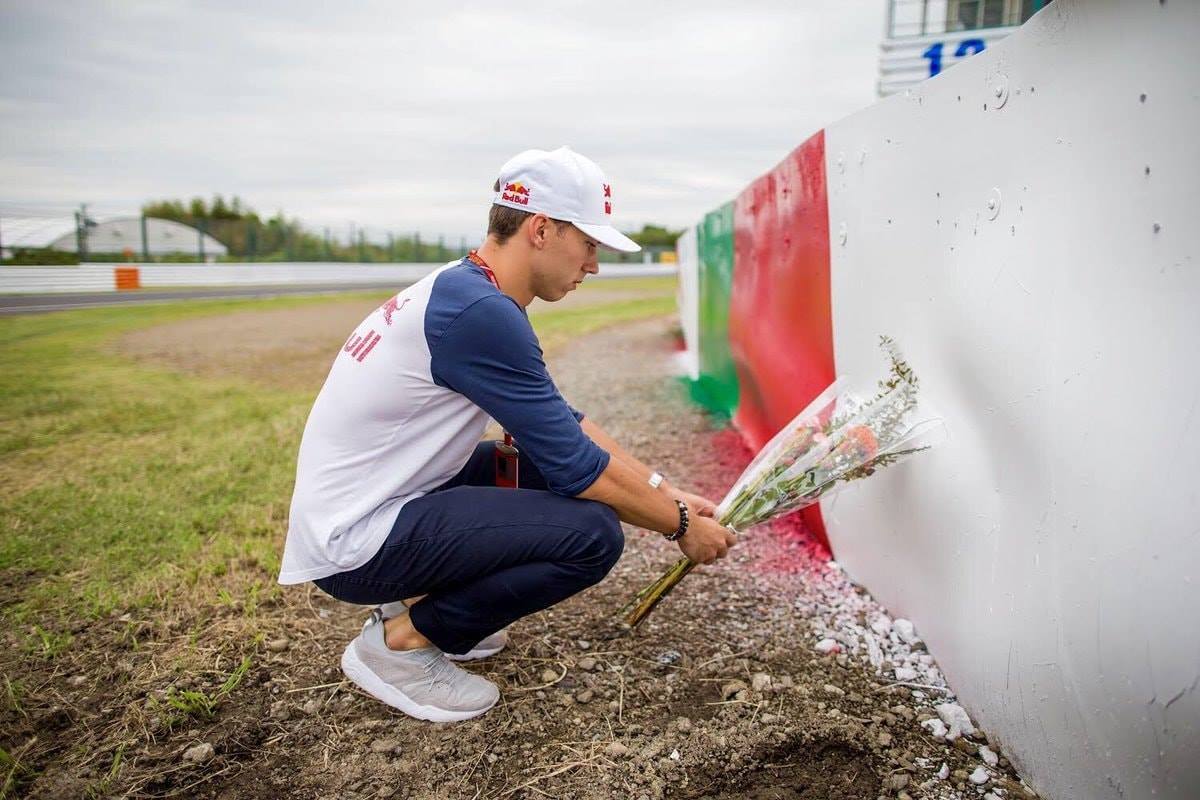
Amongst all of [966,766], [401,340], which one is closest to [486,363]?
[401,340]

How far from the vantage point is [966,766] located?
7.37 feet

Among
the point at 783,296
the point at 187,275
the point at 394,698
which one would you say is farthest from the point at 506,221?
the point at 187,275

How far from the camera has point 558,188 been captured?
2.41 meters

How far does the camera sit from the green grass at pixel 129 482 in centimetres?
342

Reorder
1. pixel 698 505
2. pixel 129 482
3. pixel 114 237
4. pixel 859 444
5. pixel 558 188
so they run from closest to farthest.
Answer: pixel 558 188
pixel 859 444
pixel 698 505
pixel 129 482
pixel 114 237

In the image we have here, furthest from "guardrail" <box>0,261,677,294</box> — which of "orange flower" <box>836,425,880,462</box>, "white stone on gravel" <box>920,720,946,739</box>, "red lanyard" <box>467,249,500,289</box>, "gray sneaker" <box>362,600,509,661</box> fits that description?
"white stone on gravel" <box>920,720,946,739</box>

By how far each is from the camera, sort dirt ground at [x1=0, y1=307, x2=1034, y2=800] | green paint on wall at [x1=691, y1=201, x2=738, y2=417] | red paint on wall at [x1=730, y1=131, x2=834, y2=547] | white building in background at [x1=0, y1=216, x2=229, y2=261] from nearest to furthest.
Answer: dirt ground at [x1=0, y1=307, x2=1034, y2=800] < red paint on wall at [x1=730, y1=131, x2=834, y2=547] < green paint on wall at [x1=691, y1=201, x2=738, y2=417] < white building in background at [x1=0, y1=216, x2=229, y2=261]

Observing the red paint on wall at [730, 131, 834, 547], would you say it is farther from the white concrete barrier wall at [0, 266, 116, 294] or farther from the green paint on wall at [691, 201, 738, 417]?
the white concrete barrier wall at [0, 266, 116, 294]

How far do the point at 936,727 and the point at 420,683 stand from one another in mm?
1526

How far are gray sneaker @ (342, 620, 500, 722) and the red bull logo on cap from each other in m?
1.40

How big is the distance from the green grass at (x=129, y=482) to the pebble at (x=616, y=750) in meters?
1.79

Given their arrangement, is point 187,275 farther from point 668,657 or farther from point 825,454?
point 825,454

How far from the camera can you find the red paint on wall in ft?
11.9

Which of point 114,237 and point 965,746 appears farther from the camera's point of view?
point 114,237
